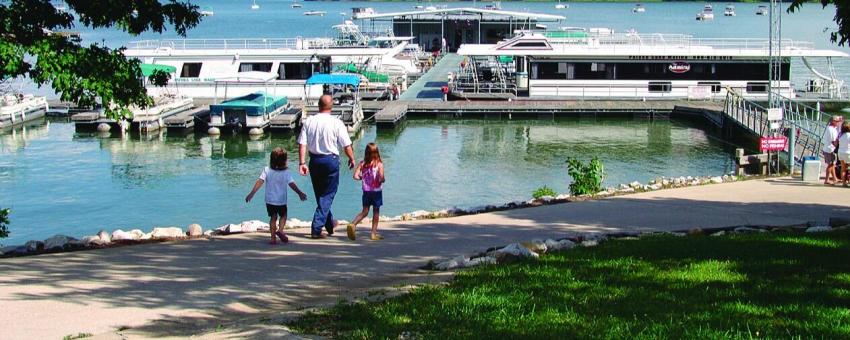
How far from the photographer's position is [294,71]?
54781 mm

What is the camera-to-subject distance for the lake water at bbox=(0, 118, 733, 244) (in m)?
27.5

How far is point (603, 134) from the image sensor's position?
148 ft

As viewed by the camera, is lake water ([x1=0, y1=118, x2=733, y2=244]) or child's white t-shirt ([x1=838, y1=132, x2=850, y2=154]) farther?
lake water ([x1=0, y1=118, x2=733, y2=244])

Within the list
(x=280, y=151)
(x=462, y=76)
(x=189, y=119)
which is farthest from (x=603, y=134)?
(x=280, y=151)

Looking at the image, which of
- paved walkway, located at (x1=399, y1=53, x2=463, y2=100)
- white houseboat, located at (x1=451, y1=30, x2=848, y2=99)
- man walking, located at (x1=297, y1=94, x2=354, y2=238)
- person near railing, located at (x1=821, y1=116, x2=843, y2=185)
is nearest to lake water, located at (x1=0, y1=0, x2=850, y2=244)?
white houseboat, located at (x1=451, y1=30, x2=848, y2=99)

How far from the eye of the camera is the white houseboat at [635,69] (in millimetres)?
51688

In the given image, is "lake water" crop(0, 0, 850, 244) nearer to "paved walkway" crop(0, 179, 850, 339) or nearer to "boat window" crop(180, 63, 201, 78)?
"paved walkway" crop(0, 179, 850, 339)

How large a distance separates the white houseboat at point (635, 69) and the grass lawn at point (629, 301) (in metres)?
40.4

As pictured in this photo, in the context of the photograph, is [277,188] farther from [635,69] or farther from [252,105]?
[635,69]

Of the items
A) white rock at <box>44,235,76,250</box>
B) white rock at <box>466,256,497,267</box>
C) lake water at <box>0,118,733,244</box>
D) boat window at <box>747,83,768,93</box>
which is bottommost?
lake water at <box>0,118,733,244</box>

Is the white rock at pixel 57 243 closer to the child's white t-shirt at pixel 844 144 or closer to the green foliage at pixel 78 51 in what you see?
the green foliage at pixel 78 51

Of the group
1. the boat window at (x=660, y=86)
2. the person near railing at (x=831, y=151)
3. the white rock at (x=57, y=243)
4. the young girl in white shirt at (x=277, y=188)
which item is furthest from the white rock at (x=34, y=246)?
the boat window at (x=660, y=86)

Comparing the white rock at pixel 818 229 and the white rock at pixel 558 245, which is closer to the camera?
the white rock at pixel 558 245

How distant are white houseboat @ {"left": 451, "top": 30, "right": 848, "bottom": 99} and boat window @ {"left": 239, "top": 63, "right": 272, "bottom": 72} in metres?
9.94
